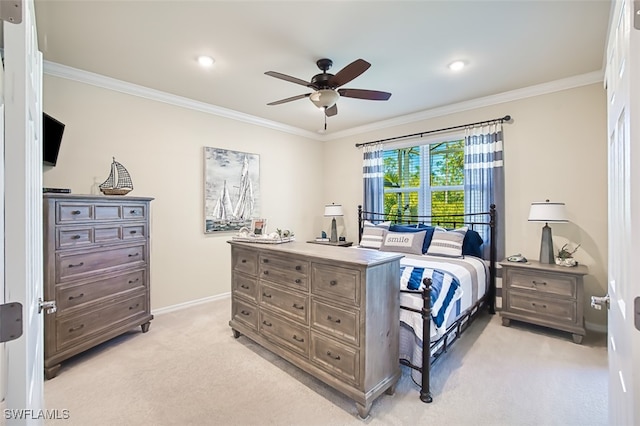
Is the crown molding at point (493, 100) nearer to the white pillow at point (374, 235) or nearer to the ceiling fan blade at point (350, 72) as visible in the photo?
the white pillow at point (374, 235)

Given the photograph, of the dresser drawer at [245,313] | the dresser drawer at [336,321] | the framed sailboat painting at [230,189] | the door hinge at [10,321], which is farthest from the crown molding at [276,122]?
the door hinge at [10,321]

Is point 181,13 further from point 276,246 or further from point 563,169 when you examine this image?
point 563,169

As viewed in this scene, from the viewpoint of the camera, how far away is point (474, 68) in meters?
3.04

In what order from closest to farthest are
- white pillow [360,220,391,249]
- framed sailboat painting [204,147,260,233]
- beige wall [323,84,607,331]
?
beige wall [323,84,607,331] → framed sailboat painting [204,147,260,233] → white pillow [360,220,391,249]

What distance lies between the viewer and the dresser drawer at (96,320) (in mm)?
2406

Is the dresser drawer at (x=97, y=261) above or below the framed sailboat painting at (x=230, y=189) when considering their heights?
below

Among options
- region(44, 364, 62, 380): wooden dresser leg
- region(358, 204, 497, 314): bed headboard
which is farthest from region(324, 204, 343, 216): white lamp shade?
region(44, 364, 62, 380): wooden dresser leg

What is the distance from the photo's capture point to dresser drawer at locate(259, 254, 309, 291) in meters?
2.26

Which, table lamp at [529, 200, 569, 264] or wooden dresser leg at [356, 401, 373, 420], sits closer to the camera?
wooden dresser leg at [356, 401, 373, 420]

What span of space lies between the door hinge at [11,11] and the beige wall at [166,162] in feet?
9.40

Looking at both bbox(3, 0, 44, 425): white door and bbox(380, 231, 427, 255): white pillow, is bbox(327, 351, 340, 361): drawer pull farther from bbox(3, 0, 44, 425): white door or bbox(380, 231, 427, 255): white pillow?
bbox(380, 231, 427, 255): white pillow

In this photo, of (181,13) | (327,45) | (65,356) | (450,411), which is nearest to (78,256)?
(65,356)

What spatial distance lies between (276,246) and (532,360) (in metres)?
2.35

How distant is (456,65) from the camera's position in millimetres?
2965
